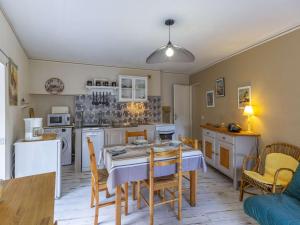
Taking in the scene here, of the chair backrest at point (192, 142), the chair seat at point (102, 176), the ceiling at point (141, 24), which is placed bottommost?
the chair seat at point (102, 176)

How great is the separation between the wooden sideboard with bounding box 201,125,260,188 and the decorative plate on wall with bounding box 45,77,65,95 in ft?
11.5

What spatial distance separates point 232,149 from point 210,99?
5.93 ft

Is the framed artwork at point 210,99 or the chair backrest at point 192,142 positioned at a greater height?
the framed artwork at point 210,99

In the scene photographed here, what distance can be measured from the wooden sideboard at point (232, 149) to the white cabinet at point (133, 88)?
2.08 metres

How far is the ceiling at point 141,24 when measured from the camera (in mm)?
1956

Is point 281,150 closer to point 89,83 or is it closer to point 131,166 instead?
point 131,166

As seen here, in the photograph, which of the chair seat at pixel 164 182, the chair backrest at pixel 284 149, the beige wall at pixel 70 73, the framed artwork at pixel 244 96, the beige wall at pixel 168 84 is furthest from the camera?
the beige wall at pixel 168 84

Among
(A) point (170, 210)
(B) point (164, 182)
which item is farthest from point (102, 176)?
(A) point (170, 210)

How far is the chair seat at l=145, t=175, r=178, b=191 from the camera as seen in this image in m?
2.10

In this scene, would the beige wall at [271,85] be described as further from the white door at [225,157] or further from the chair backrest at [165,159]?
the chair backrest at [165,159]

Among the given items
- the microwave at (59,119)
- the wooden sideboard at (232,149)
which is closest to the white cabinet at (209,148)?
the wooden sideboard at (232,149)

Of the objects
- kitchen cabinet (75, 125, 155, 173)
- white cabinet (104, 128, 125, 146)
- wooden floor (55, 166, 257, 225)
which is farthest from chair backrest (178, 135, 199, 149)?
white cabinet (104, 128, 125, 146)

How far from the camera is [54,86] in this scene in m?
4.19

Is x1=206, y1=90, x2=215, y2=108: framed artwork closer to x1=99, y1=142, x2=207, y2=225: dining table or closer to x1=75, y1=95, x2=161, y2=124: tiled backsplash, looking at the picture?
x1=75, y1=95, x2=161, y2=124: tiled backsplash
